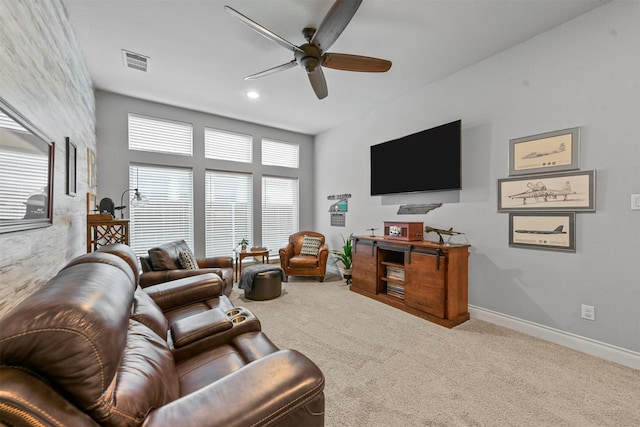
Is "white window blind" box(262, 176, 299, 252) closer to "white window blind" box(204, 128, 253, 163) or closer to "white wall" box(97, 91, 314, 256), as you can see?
"white wall" box(97, 91, 314, 256)

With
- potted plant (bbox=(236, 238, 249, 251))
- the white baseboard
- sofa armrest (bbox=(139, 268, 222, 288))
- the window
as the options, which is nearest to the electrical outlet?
the white baseboard

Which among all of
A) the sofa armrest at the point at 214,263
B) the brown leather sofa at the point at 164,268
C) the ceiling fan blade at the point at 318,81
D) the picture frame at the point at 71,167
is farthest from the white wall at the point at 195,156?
the ceiling fan blade at the point at 318,81

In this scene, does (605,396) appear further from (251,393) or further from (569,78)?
(569,78)

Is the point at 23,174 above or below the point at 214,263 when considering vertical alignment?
above

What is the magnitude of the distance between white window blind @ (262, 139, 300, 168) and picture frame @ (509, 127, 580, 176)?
4.02m

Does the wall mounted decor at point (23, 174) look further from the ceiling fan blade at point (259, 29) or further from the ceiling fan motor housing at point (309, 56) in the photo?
the ceiling fan motor housing at point (309, 56)

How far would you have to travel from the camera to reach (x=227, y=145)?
498 cm

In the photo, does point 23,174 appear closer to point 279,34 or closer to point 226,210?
point 279,34

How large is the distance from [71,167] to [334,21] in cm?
251

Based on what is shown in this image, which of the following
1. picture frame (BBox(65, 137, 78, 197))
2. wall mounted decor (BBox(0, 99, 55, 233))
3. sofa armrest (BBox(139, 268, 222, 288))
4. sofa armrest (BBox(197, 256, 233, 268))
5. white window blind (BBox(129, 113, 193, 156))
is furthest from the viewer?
white window blind (BBox(129, 113, 193, 156))

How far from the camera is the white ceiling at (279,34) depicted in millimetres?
2264

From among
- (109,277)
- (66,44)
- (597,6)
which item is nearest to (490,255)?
(597,6)

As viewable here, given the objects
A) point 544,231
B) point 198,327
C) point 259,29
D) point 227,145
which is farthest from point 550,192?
point 227,145

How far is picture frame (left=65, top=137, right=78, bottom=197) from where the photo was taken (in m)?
2.24
